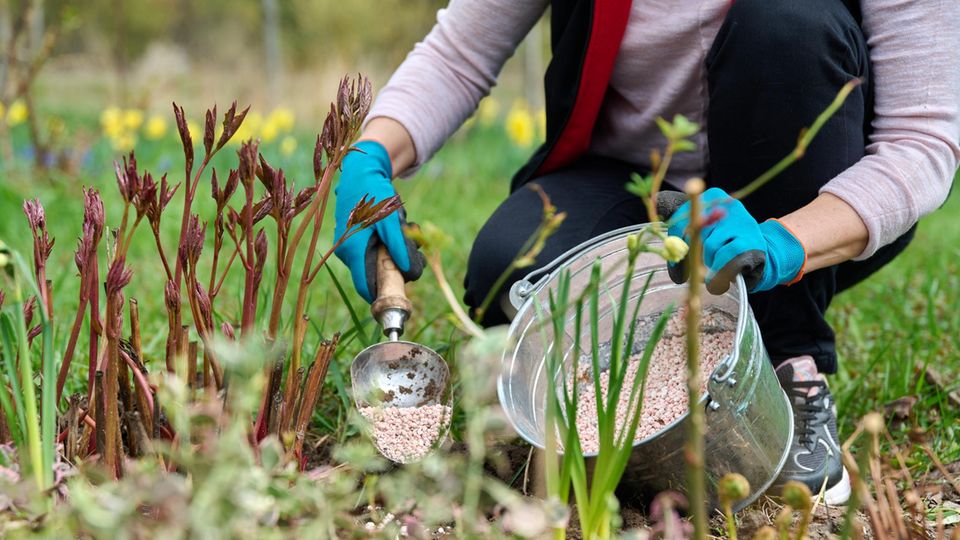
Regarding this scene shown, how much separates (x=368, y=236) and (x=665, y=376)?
46 centimetres

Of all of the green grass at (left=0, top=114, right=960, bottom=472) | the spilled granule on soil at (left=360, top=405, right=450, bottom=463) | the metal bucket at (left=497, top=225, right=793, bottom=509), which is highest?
A: the metal bucket at (left=497, top=225, right=793, bottom=509)

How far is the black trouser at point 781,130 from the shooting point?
1.38 metres

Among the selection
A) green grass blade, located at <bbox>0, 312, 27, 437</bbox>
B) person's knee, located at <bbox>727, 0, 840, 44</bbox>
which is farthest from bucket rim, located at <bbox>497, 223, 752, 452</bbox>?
green grass blade, located at <bbox>0, 312, 27, 437</bbox>

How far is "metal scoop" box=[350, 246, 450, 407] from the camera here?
1.29m

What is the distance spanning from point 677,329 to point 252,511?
2.69 ft

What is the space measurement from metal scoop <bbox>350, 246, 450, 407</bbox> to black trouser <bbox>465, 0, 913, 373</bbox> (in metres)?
0.28

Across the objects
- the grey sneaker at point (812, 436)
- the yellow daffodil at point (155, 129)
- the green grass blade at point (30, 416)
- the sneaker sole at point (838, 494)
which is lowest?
the yellow daffodil at point (155, 129)

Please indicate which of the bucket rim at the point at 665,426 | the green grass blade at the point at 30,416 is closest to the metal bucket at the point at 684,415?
the bucket rim at the point at 665,426

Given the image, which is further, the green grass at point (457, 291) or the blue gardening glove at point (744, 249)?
the green grass at point (457, 291)

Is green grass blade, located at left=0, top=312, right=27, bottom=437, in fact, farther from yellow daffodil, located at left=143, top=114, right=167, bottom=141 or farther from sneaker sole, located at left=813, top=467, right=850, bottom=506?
yellow daffodil, located at left=143, top=114, right=167, bottom=141

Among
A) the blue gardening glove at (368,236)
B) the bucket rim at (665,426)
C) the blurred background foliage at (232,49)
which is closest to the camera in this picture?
the bucket rim at (665,426)

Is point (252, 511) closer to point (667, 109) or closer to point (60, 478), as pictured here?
point (60, 478)

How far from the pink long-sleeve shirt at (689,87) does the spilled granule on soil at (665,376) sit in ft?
0.74

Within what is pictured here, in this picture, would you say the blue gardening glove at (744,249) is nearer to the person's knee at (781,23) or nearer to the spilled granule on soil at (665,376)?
the spilled granule on soil at (665,376)
